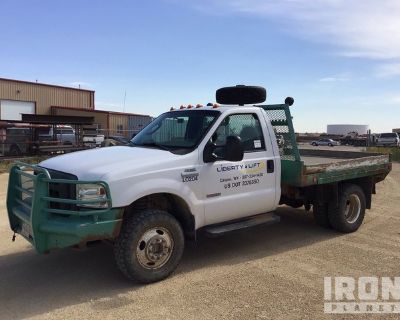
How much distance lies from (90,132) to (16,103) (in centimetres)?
985

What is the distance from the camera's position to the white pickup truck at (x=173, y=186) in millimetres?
4441

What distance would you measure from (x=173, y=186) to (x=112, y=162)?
0.73 m

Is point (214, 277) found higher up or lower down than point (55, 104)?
lower down

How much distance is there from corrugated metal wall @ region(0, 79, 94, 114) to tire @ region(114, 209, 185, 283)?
3346 cm

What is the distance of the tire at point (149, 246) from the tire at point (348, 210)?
305 centimetres

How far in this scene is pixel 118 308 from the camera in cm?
421

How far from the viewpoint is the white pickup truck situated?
14.6 feet

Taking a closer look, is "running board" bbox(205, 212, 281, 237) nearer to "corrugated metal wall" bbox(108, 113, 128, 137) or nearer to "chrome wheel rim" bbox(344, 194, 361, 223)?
"chrome wheel rim" bbox(344, 194, 361, 223)

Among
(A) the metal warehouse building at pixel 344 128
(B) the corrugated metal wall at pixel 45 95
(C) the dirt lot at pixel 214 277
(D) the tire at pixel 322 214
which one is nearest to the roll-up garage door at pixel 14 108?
(B) the corrugated metal wall at pixel 45 95

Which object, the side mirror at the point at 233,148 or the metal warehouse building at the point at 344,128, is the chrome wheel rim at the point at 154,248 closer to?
the side mirror at the point at 233,148

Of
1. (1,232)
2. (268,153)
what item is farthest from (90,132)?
(268,153)

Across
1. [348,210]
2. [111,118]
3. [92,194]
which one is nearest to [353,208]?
[348,210]

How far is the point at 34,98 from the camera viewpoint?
36781 millimetres

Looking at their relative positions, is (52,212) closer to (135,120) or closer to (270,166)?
(270,166)
